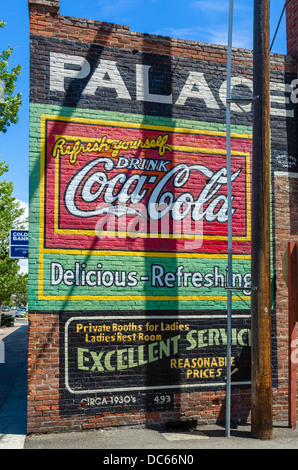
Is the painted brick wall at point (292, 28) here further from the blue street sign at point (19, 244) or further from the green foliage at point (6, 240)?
the green foliage at point (6, 240)

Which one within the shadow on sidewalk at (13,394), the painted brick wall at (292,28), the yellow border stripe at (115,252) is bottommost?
the shadow on sidewalk at (13,394)

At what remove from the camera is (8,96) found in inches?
665

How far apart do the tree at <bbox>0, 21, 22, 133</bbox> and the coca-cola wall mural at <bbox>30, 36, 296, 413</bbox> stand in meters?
7.94

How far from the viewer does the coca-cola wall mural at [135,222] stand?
9000 millimetres

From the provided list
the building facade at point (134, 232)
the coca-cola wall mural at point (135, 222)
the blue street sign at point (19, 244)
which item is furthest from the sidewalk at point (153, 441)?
the blue street sign at point (19, 244)

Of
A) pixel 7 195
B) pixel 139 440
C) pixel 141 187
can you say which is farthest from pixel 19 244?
pixel 7 195

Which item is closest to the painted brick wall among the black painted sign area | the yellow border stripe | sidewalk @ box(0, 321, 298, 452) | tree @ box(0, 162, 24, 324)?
the yellow border stripe

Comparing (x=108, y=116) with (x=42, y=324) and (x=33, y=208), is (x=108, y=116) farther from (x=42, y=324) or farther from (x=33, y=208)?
(x=42, y=324)

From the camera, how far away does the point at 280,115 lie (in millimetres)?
10672

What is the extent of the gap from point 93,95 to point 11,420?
6260mm

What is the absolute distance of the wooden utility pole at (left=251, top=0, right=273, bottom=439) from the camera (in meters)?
8.57

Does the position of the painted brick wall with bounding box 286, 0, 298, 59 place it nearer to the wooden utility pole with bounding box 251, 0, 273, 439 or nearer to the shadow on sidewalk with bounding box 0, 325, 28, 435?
the wooden utility pole with bounding box 251, 0, 273, 439

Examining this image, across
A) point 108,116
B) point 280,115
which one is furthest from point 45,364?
point 280,115

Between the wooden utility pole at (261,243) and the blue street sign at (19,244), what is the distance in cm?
425
